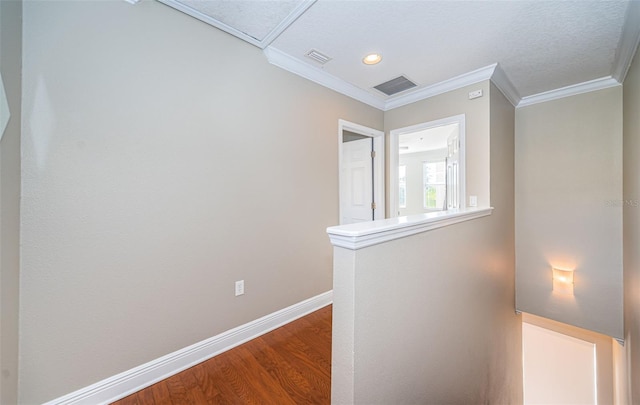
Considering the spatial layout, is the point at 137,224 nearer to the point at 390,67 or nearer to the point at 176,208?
the point at 176,208

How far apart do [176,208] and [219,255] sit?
18.1 inches

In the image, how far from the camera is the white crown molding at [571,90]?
2.55 metres

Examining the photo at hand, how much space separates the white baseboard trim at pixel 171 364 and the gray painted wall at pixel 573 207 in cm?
306

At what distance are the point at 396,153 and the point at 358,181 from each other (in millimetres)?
640

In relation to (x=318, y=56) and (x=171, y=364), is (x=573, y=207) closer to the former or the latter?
(x=318, y=56)

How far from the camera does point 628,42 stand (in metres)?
1.86

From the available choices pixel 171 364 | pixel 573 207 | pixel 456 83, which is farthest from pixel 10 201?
pixel 573 207

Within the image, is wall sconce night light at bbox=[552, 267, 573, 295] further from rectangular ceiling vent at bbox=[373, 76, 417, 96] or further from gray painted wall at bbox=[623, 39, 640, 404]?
rectangular ceiling vent at bbox=[373, 76, 417, 96]

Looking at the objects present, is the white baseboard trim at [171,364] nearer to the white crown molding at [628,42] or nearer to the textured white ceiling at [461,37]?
the textured white ceiling at [461,37]

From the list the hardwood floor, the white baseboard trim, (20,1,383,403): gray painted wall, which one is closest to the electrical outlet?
(20,1,383,403): gray painted wall

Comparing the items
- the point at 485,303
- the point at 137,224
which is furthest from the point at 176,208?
the point at 485,303

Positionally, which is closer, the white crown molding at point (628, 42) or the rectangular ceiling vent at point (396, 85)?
the white crown molding at point (628, 42)

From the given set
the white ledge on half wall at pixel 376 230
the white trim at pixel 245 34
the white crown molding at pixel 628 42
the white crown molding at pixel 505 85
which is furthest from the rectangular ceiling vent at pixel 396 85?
the white ledge on half wall at pixel 376 230

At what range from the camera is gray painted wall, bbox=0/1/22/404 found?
40.0 inches
